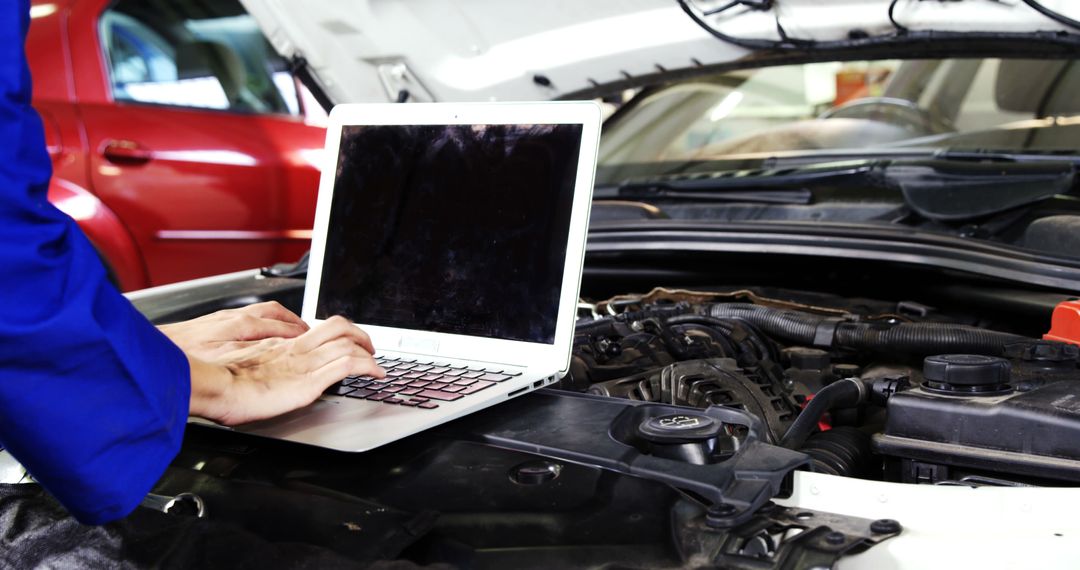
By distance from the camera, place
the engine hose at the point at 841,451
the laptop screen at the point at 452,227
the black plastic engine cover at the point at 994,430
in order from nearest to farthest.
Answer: the black plastic engine cover at the point at 994,430
the engine hose at the point at 841,451
the laptop screen at the point at 452,227

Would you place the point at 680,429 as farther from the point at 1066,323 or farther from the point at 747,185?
the point at 747,185

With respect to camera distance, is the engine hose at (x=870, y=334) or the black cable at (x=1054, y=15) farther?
the black cable at (x=1054, y=15)

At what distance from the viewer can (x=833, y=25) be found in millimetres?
1608

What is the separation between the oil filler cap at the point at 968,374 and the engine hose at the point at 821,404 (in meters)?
0.12

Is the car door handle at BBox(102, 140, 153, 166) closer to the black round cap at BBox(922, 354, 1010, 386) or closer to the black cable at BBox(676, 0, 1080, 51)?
the black cable at BBox(676, 0, 1080, 51)

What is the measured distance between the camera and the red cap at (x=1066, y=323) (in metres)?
1.13

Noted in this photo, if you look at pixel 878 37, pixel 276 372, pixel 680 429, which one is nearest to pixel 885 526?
pixel 680 429

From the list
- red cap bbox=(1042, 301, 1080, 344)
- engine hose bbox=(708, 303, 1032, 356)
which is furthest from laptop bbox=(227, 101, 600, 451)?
red cap bbox=(1042, 301, 1080, 344)

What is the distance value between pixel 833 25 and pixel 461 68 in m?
0.76

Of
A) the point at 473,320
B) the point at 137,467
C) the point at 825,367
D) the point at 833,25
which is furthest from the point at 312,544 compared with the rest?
the point at 833,25

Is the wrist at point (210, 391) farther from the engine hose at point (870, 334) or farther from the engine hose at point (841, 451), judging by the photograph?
the engine hose at point (870, 334)

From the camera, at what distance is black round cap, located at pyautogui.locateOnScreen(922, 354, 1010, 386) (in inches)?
35.8

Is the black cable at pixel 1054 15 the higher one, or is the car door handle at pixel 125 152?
the black cable at pixel 1054 15

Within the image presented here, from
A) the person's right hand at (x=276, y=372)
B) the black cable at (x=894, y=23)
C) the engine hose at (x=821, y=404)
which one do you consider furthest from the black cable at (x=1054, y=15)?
the person's right hand at (x=276, y=372)
